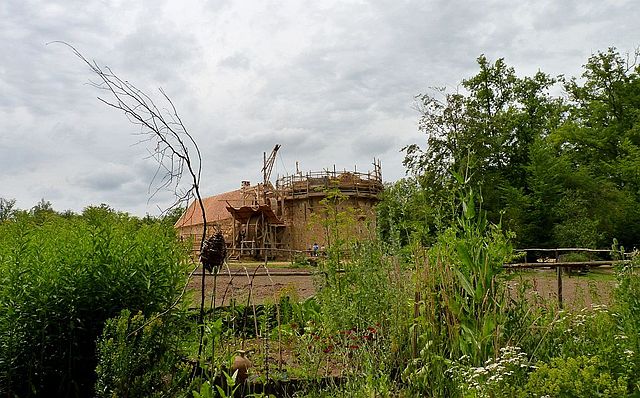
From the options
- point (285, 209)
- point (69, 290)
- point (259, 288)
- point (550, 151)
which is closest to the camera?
point (69, 290)

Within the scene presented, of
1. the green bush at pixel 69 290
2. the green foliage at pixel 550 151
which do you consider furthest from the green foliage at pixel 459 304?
the green foliage at pixel 550 151

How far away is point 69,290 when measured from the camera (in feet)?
10.5

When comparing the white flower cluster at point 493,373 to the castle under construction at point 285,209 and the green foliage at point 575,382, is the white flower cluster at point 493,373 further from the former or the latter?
the castle under construction at point 285,209

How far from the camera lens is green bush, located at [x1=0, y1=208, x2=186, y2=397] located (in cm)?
313

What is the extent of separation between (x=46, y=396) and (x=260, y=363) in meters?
1.69

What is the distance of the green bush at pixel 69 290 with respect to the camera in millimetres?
3129

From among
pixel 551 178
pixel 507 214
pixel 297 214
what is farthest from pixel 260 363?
pixel 297 214

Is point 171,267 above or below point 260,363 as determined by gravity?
above

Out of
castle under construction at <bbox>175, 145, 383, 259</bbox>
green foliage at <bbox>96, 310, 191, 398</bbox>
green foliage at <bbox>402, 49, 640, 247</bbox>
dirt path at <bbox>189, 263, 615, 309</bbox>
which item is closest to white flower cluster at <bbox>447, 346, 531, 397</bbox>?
dirt path at <bbox>189, 263, 615, 309</bbox>

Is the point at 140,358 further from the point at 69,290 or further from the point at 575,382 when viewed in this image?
the point at 575,382

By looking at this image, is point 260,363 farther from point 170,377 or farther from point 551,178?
point 551,178

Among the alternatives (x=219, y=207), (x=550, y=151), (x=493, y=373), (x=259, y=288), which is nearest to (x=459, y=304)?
(x=493, y=373)

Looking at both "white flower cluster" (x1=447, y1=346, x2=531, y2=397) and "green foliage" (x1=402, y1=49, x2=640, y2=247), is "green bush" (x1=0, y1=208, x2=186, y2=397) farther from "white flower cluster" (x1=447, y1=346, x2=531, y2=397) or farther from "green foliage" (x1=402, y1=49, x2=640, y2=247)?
"green foliage" (x1=402, y1=49, x2=640, y2=247)

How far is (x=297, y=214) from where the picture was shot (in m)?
34.8
